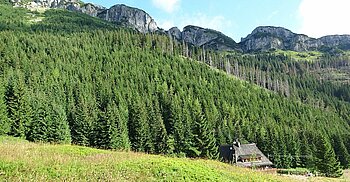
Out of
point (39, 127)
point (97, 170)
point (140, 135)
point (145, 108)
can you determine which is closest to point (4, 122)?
point (39, 127)

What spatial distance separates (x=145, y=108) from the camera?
121 metres

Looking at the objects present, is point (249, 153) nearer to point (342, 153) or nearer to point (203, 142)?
point (203, 142)

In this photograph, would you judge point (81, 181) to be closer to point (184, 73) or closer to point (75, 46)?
point (184, 73)

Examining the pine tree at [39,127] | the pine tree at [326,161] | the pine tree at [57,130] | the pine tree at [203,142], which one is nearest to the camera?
the pine tree at [39,127]

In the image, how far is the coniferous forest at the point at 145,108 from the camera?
81.6 m

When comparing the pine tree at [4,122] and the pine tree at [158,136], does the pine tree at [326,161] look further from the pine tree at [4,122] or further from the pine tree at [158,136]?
the pine tree at [4,122]

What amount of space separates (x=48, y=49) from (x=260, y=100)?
368 ft

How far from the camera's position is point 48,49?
17325cm

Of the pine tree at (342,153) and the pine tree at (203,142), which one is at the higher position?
the pine tree at (203,142)

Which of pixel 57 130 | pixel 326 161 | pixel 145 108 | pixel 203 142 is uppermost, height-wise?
pixel 145 108

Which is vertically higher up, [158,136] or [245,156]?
[158,136]

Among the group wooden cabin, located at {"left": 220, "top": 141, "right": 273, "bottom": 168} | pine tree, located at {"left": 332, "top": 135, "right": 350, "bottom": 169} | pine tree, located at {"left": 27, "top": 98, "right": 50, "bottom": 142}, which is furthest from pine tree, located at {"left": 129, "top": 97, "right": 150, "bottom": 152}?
pine tree, located at {"left": 332, "top": 135, "right": 350, "bottom": 169}

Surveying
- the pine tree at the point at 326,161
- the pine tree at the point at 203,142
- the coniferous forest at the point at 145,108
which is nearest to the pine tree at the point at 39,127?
the coniferous forest at the point at 145,108

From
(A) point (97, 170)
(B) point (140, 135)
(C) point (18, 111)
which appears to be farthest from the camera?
(B) point (140, 135)
